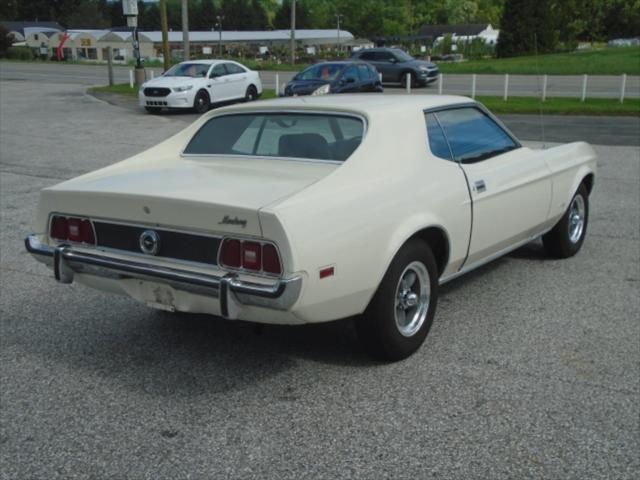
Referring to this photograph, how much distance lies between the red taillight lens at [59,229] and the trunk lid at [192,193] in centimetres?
7

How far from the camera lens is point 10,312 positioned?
17.5 feet

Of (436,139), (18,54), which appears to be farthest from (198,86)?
(18,54)

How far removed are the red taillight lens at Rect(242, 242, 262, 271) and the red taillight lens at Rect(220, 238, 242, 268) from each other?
0.04 meters

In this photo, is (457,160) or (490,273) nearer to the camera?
(457,160)

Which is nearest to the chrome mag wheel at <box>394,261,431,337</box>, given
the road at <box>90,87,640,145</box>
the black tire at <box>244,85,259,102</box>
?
the road at <box>90,87,640,145</box>

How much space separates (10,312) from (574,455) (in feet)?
12.7

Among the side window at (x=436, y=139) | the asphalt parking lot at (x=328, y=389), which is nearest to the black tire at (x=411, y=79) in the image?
the asphalt parking lot at (x=328, y=389)

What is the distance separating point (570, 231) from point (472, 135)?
184 cm

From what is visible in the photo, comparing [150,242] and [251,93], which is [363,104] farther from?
[251,93]

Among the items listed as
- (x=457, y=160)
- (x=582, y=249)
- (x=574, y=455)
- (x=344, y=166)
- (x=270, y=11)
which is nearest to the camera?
(x=574, y=455)

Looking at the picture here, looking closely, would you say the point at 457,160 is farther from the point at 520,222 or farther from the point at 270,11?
the point at 270,11

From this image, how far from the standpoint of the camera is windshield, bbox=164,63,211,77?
2233 cm

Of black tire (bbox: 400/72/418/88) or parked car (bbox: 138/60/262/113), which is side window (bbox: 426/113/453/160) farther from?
black tire (bbox: 400/72/418/88)

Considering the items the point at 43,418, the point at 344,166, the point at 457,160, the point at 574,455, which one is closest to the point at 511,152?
the point at 457,160
